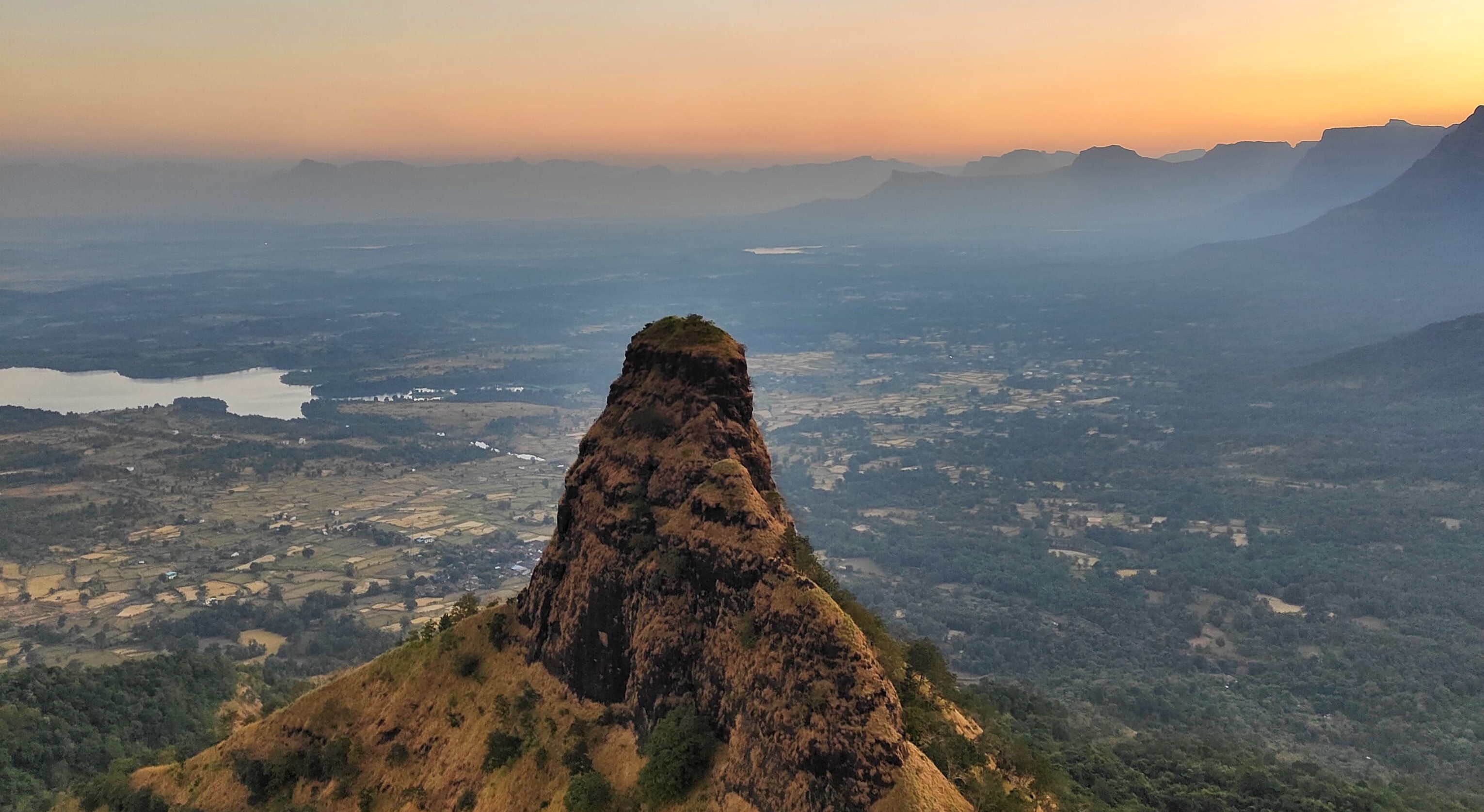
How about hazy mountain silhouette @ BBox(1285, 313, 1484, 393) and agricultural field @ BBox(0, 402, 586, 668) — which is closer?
agricultural field @ BBox(0, 402, 586, 668)

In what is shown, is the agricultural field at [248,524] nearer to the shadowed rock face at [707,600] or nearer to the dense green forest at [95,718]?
the dense green forest at [95,718]

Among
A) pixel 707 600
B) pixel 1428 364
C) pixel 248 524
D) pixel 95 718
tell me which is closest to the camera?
pixel 707 600

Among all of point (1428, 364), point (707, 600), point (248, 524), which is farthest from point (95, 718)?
point (1428, 364)

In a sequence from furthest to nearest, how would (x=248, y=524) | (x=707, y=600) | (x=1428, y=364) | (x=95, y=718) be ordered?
(x=1428, y=364), (x=248, y=524), (x=95, y=718), (x=707, y=600)

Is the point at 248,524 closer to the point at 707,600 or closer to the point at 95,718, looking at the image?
the point at 95,718

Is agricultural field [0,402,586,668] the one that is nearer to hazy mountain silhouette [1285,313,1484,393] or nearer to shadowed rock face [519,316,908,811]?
shadowed rock face [519,316,908,811]

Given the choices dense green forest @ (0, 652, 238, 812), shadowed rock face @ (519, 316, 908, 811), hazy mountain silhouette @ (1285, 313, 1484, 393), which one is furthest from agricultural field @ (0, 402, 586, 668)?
hazy mountain silhouette @ (1285, 313, 1484, 393)

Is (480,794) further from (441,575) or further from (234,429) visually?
(234,429)

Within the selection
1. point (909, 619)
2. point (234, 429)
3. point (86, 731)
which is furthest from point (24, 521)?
point (909, 619)

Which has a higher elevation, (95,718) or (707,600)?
(707,600)
